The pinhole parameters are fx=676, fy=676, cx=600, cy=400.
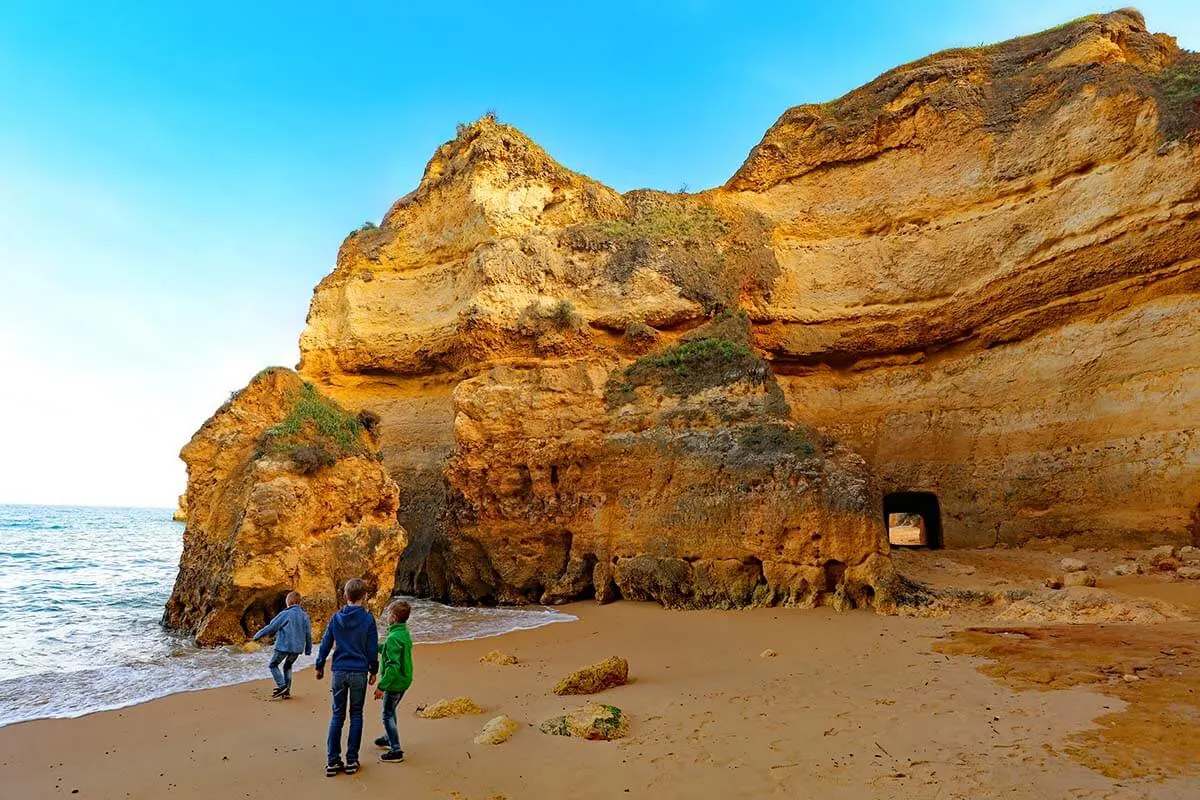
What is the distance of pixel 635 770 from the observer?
4.52 m

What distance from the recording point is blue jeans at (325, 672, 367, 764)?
4695 millimetres

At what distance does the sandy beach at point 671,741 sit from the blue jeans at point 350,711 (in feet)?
0.57

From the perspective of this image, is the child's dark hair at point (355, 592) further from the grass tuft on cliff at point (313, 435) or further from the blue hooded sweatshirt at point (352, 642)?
the grass tuft on cliff at point (313, 435)

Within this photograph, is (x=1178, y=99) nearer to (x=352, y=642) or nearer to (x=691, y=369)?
(x=691, y=369)

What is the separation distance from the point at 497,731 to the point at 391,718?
84 centimetres

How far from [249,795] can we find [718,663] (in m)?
5.11

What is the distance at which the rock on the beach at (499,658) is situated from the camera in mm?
8320

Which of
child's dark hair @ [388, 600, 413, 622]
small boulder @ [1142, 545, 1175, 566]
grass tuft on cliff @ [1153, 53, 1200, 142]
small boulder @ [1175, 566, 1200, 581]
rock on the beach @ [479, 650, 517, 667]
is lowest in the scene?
rock on the beach @ [479, 650, 517, 667]

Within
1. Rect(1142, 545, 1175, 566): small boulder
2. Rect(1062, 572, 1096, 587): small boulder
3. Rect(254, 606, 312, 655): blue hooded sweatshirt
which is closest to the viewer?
Rect(254, 606, 312, 655): blue hooded sweatshirt

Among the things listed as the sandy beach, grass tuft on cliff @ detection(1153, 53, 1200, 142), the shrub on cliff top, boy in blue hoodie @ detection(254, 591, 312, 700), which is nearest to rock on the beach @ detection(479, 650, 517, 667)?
the sandy beach

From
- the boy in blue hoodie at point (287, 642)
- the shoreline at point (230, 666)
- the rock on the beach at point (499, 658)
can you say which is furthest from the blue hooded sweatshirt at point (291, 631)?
the rock on the beach at point (499, 658)

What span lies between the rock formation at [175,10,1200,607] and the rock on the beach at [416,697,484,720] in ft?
21.1

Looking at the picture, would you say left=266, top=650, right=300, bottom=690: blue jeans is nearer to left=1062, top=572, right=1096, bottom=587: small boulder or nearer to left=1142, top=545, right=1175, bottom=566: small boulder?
left=1062, top=572, right=1096, bottom=587: small boulder

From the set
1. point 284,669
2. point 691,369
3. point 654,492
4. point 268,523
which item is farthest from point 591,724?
point 691,369
